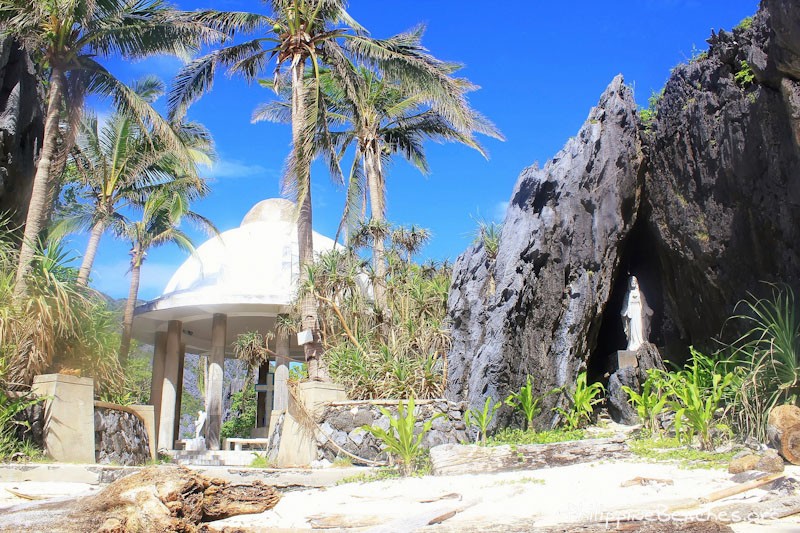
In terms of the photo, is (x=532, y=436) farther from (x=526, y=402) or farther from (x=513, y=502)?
(x=513, y=502)

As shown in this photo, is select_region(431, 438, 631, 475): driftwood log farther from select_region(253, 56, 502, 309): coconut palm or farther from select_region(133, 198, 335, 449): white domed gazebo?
select_region(133, 198, 335, 449): white domed gazebo

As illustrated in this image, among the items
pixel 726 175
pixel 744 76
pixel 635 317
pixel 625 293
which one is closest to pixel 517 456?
pixel 726 175

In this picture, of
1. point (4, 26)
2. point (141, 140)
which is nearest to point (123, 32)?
point (4, 26)

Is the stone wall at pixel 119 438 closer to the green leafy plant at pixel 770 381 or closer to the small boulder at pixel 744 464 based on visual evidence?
the small boulder at pixel 744 464

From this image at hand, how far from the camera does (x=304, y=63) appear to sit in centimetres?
1612

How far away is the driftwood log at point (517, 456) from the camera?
23.1ft

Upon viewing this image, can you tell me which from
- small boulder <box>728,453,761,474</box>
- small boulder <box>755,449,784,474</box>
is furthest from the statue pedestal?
small boulder <box>755,449,784,474</box>

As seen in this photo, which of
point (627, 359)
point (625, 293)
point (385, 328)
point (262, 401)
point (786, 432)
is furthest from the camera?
point (262, 401)

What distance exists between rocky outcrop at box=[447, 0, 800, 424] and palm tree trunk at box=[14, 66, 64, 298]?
286 inches

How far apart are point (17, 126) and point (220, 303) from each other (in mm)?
8308

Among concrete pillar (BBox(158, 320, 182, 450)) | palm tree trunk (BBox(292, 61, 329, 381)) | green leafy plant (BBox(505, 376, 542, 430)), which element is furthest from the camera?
concrete pillar (BBox(158, 320, 182, 450))

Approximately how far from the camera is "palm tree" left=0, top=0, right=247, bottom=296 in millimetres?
12438

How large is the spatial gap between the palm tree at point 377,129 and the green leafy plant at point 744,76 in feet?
25.7

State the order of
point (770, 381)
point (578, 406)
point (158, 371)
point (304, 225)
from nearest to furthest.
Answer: point (770, 381), point (578, 406), point (304, 225), point (158, 371)
